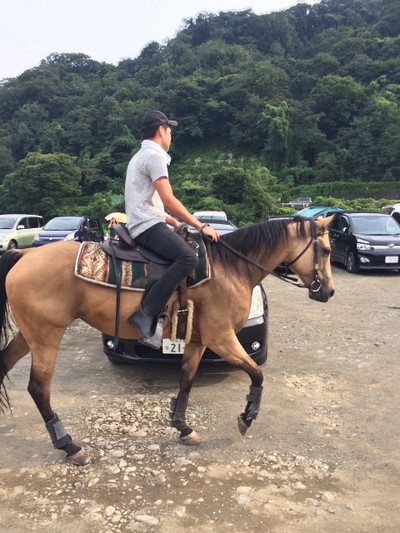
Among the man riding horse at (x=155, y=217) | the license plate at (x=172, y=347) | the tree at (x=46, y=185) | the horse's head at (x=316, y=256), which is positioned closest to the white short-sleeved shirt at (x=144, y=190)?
the man riding horse at (x=155, y=217)

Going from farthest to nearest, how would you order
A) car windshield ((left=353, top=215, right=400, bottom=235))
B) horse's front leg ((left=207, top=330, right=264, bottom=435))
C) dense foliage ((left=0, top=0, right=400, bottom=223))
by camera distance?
dense foliage ((left=0, top=0, right=400, bottom=223)) → car windshield ((left=353, top=215, right=400, bottom=235)) → horse's front leg ((left=207, top=330, right=264, bottom=435))

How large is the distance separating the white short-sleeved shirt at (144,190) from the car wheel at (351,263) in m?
10.6

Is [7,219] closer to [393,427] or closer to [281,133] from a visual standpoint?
[393,427]

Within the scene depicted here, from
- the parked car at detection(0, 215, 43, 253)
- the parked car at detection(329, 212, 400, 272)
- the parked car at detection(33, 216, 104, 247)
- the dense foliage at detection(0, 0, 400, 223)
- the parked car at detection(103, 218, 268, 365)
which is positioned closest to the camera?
the parked car at detection(103, 218, 268, 365)

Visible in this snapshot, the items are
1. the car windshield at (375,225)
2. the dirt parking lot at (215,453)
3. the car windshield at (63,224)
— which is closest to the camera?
the dirt parking lot at (215,453)

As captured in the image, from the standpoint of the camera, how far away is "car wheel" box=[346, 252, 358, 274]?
42.5 ft

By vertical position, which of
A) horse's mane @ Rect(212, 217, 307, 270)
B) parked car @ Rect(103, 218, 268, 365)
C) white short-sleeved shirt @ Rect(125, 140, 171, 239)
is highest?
white short-sleeved shirt @ Rect(125, 140, 171, 239)

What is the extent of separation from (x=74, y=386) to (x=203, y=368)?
1.49 m

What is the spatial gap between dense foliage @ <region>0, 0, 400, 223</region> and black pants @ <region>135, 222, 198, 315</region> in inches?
1220

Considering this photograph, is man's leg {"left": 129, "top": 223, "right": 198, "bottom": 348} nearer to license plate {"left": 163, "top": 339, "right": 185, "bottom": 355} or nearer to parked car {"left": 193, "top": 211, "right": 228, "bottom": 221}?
license plate {"left": 163, "top": 339, "right": 185, "bottom": 355}

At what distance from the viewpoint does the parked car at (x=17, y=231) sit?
19469 mm

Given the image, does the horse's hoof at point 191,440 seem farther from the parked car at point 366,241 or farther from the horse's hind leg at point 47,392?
the parked car at point 366,241

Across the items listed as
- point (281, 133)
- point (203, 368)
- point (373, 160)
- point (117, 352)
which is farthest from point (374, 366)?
point (281, 133)

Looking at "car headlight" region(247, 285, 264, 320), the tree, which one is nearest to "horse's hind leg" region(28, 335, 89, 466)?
"car headlight" region(247, 285, 264, 320)
